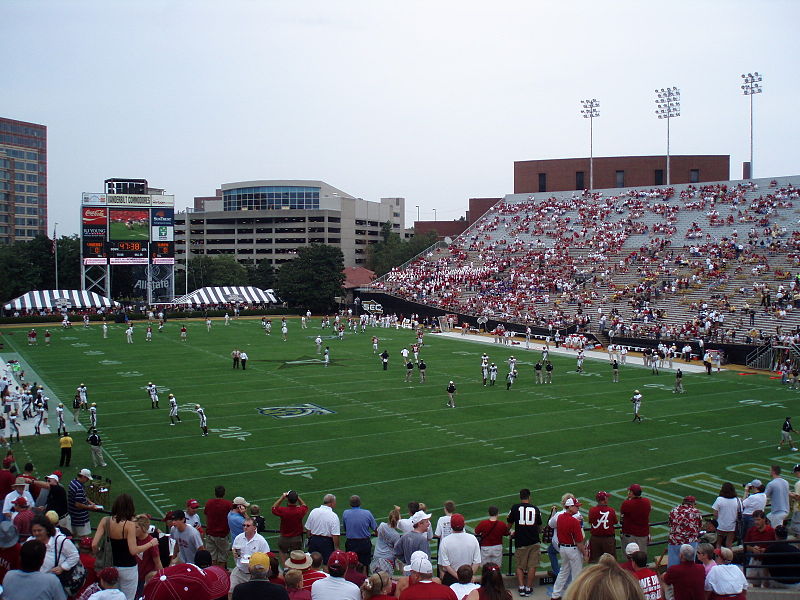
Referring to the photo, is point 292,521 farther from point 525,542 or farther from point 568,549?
point 568,549

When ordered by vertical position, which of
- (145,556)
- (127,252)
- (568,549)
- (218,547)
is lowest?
(218,547)

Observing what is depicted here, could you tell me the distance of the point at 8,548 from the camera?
7.74 metres

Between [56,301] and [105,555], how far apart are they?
188ft

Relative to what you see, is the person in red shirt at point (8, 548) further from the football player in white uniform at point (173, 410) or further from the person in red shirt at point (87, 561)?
the football player in white uniform at point (173, 410)

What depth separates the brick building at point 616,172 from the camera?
2849 inches

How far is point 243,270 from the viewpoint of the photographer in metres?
92.5

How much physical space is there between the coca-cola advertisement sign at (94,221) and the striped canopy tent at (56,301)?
4743 mm

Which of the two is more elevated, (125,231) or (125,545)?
(125,231)

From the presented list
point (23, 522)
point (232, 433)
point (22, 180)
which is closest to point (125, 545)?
point (23, 522)

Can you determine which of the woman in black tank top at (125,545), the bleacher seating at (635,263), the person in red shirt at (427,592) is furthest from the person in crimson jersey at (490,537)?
the bleacher seating at (635,263)

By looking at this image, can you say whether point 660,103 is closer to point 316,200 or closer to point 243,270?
point 243,270

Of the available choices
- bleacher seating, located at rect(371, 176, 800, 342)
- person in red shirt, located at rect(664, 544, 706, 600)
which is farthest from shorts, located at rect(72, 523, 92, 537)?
bleacher seating, located at rect(371, 176, 800, 342)

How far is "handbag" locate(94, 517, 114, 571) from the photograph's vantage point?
779cm

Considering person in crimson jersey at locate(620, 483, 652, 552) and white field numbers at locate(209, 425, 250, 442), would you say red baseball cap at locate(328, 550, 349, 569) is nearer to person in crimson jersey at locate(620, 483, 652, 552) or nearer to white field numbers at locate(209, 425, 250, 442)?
person in crimson jersey at locate(620, 483, 652, 552)
